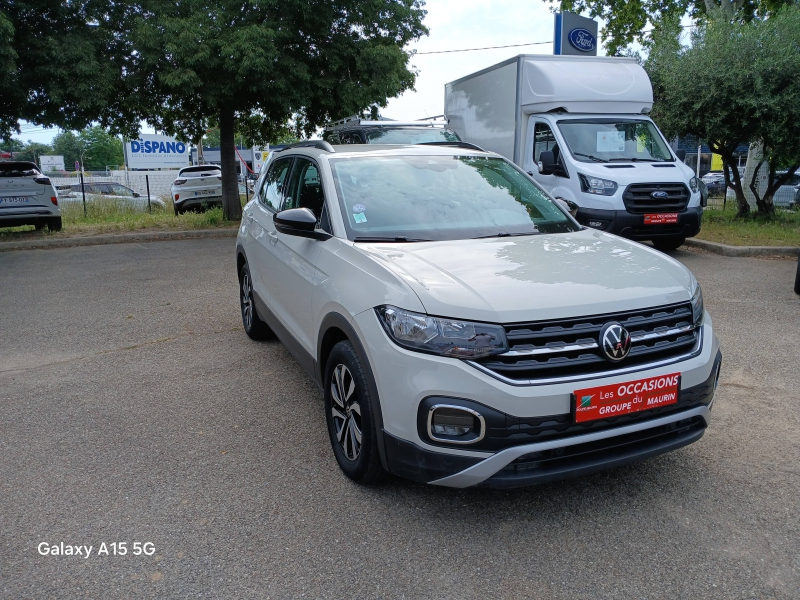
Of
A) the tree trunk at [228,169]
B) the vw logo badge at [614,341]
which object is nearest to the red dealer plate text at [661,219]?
the vw logo badge at [614,341]

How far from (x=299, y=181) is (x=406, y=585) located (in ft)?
9.81

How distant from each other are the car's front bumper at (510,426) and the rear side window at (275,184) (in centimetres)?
248

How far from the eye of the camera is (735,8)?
1864 centimetres

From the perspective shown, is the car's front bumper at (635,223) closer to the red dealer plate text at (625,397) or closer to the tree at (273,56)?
the tree at (273,56)

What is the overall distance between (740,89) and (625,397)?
12.4 meters

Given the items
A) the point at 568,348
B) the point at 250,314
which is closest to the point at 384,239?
the point at 568,348

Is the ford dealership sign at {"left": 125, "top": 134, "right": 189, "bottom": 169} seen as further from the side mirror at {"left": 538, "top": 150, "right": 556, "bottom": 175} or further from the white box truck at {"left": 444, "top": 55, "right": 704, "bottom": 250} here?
the side mirror at {"left": 538, "top": 150, "right": 556, "bottom": 175}

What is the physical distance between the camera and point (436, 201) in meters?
4.29

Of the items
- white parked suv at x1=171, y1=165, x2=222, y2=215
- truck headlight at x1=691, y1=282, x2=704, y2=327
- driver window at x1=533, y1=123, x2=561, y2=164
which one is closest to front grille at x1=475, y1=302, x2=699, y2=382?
truck headlight at x1=691, y1=282, x2=704, y2=327

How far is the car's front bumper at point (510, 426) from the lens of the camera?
9.37ft

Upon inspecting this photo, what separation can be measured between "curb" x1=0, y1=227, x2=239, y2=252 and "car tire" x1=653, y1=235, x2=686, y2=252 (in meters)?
8.74

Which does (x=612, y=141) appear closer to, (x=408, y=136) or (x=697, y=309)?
(x=408, y=136)

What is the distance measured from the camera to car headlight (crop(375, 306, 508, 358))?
2.90 m

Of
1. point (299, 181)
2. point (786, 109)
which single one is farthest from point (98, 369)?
point (786, 109)
